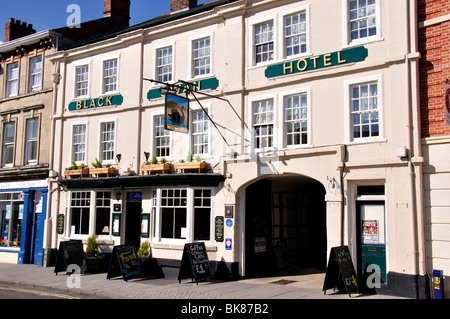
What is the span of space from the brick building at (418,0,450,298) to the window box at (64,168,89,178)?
12.6m

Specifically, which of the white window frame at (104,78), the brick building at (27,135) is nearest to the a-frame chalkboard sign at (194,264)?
the white window frame at (104,78)

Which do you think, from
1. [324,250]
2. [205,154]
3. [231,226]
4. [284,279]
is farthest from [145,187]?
[324,250]

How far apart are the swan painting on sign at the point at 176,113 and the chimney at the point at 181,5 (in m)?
6.47

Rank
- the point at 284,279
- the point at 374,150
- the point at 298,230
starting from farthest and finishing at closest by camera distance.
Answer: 1. the point at 298,230
2. the point at 284,279
3. the point at 374,150

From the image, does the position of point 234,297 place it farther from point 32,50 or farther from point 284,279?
point 32,50

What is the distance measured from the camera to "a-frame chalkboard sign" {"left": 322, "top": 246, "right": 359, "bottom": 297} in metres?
11.2

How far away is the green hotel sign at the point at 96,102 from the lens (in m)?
17.9

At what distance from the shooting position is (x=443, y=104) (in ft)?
36.6

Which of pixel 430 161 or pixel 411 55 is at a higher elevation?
pixel 411 55

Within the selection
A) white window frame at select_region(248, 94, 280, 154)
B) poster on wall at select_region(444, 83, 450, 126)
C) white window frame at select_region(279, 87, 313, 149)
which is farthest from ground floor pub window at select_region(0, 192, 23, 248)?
poster on wall at select_region(444, 83, 450, 126)

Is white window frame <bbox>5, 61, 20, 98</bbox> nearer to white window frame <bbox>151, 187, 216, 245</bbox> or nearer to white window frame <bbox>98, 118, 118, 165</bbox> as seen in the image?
white window frame <bbox>98, 118, 118, 165</bbox>

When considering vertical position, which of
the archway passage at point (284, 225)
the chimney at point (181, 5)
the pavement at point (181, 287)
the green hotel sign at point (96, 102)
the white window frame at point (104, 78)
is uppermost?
the chimney at point (181, 5)

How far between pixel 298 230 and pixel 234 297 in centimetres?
677

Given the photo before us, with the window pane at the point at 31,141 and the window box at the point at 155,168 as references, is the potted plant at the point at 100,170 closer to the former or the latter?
the window box at the point at 155,168
